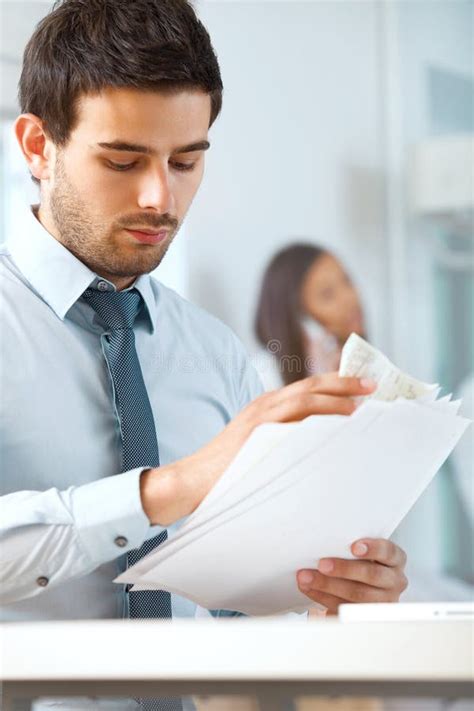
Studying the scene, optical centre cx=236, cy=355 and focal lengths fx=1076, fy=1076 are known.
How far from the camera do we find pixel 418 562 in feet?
13.4

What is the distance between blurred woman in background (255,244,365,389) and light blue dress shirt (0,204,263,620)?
2.10m

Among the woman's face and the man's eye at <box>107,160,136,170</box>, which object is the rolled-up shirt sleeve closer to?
the man's eye at <box>107,160,136,170</box>

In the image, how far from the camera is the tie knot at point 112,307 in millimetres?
1403

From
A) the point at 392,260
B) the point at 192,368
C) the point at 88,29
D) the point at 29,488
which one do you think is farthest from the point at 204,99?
the point at 392,260

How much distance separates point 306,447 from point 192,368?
58 centimetres

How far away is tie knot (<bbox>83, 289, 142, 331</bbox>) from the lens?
4.60 feet

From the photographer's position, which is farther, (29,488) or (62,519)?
(29,488)

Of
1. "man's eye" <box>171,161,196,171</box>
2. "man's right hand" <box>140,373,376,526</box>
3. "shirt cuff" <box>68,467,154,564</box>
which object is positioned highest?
"man's eye" <box>171,161,196,171</box>

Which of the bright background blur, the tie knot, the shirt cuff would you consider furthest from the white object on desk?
the bright background blur

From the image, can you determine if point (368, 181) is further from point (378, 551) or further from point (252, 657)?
point (252, 657)

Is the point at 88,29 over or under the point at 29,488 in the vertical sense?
over

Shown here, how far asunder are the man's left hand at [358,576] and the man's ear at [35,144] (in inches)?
25.7

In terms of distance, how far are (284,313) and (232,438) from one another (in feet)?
8.92

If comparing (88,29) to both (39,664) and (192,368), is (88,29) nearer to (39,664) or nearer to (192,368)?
(192,368)
